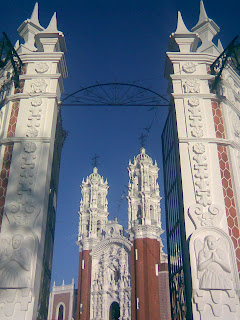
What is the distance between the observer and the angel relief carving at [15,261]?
6098 mm

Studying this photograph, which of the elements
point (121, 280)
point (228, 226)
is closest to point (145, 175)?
point (121, 280)

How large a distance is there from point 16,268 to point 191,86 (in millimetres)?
5568

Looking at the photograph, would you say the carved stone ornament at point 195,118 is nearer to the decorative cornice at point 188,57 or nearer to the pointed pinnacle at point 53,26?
the decorative cornice at point 188,57

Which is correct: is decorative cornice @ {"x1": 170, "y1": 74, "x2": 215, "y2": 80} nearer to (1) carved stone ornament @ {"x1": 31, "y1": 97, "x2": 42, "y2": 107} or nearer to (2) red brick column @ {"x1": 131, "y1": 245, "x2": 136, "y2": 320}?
(1) carved stone ornament @ {"x1": 31, "y1": 97, "x2": 42, "y2": 107}

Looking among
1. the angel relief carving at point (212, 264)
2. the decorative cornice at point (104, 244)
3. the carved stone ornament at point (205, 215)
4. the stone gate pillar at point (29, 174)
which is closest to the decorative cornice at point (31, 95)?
the stone gate pillar at point (29, 174)

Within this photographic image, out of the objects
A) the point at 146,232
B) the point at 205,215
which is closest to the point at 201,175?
the point at 205,215

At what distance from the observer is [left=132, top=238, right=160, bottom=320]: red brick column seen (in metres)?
32.1

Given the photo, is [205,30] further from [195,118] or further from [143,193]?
[143,193]

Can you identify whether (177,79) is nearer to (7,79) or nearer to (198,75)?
(198,75)

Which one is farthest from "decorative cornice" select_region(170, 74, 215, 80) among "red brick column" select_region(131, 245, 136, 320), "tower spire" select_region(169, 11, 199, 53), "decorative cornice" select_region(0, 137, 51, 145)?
"red brick column" select_region(131, 245, 136, 320)

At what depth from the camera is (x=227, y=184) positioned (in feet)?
24.4

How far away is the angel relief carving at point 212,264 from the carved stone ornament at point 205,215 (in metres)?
0.30

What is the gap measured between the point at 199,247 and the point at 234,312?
1195mm

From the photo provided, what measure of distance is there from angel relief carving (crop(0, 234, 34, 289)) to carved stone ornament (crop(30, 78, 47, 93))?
3.57 m
